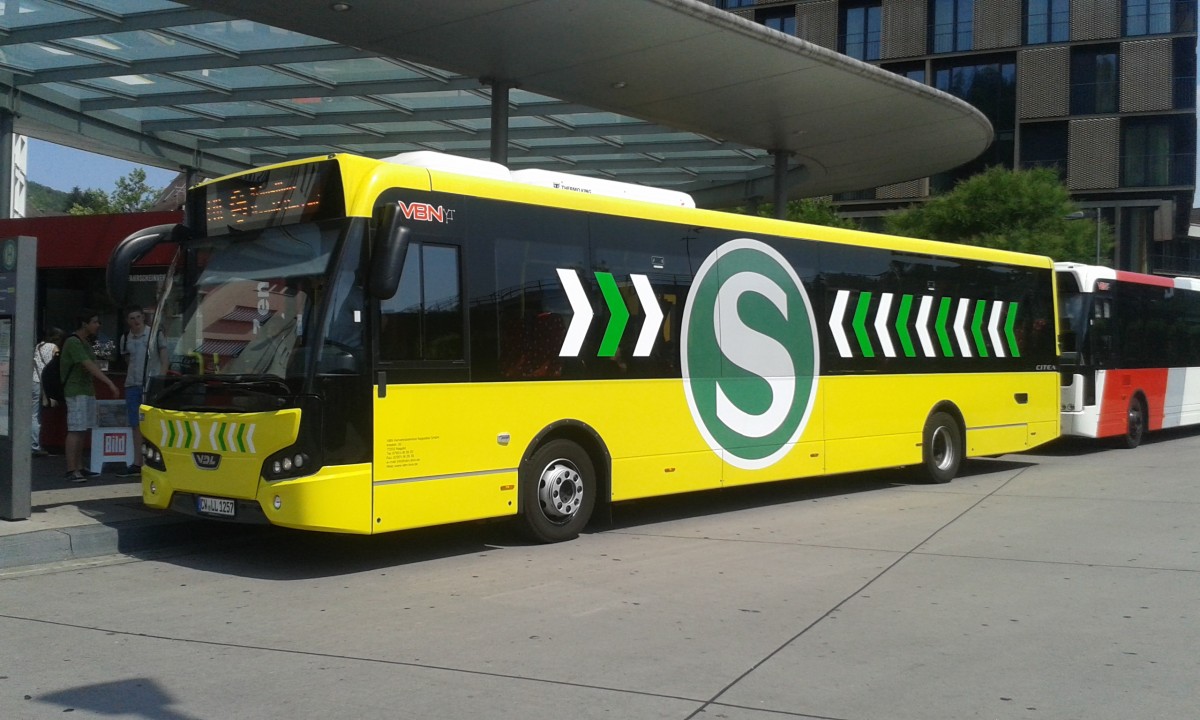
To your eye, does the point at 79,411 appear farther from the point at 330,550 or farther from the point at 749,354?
the point at 749,354

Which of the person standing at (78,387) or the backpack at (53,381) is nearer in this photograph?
the person standing at (78,387)

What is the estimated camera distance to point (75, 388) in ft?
40.1

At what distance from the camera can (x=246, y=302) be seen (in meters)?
8.84

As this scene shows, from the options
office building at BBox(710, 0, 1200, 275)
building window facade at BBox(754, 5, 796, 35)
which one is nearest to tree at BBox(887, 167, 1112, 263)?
office building at BBox(710, 0, 1200, 275)

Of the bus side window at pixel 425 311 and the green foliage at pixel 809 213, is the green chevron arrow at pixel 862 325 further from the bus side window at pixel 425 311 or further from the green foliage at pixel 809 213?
the green foliage at pixel 809 213

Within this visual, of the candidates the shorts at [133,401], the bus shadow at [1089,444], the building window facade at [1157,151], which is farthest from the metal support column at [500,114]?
the building window facade at [1157,151]

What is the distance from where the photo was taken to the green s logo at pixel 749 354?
11.4 metres

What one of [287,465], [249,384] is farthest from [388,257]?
[287,465]

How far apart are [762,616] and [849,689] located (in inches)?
64.0

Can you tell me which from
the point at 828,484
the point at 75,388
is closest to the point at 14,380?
the point at 75,388

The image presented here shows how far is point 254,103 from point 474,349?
1250 cm

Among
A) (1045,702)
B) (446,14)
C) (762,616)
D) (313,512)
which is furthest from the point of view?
(446,14)

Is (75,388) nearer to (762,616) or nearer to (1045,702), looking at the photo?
(762,616)

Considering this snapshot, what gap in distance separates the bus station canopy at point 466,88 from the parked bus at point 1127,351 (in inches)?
138
